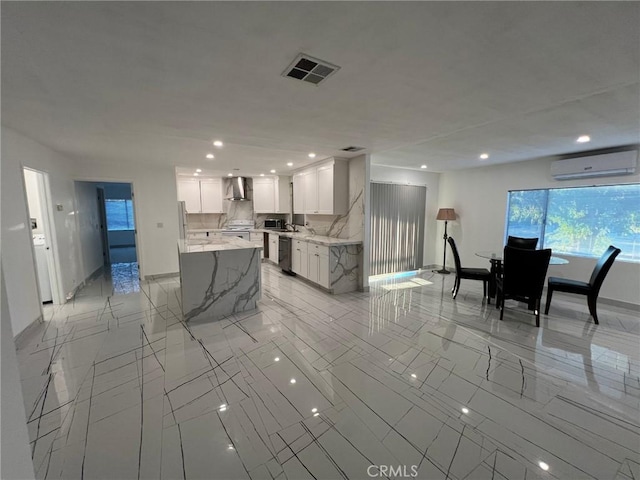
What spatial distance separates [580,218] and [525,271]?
7.64ft

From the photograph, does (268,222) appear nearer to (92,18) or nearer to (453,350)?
(453,350)

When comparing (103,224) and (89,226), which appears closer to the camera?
(89,226)

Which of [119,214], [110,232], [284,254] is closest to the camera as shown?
[284,254]

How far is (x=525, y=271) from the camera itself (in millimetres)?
3584

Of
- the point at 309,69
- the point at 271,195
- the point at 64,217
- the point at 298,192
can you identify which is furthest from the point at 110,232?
the point at 309,69

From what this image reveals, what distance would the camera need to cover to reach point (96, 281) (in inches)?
220

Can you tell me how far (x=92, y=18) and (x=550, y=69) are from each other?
2.77m

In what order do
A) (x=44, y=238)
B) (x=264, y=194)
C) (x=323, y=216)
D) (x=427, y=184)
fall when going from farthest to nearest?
(x=264, y=194) → (x=427, y=184) → (x=323, y=216) → (x=44, y=238)

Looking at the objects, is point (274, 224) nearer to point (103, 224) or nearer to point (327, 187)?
point (327, 187)

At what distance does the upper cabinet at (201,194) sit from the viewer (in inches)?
277

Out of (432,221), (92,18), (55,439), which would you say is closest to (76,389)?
(55,439)

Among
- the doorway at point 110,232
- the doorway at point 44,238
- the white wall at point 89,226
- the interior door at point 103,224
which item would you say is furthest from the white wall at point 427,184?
the interior door at point 103,224

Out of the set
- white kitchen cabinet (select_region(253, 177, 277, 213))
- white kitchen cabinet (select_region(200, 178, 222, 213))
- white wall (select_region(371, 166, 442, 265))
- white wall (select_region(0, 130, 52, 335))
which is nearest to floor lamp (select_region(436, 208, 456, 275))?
white wall (select_region(371, 166, 442, 265))

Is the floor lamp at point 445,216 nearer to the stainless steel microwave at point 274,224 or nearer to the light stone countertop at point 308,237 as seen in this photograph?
the light stone countertop at point 308,237
